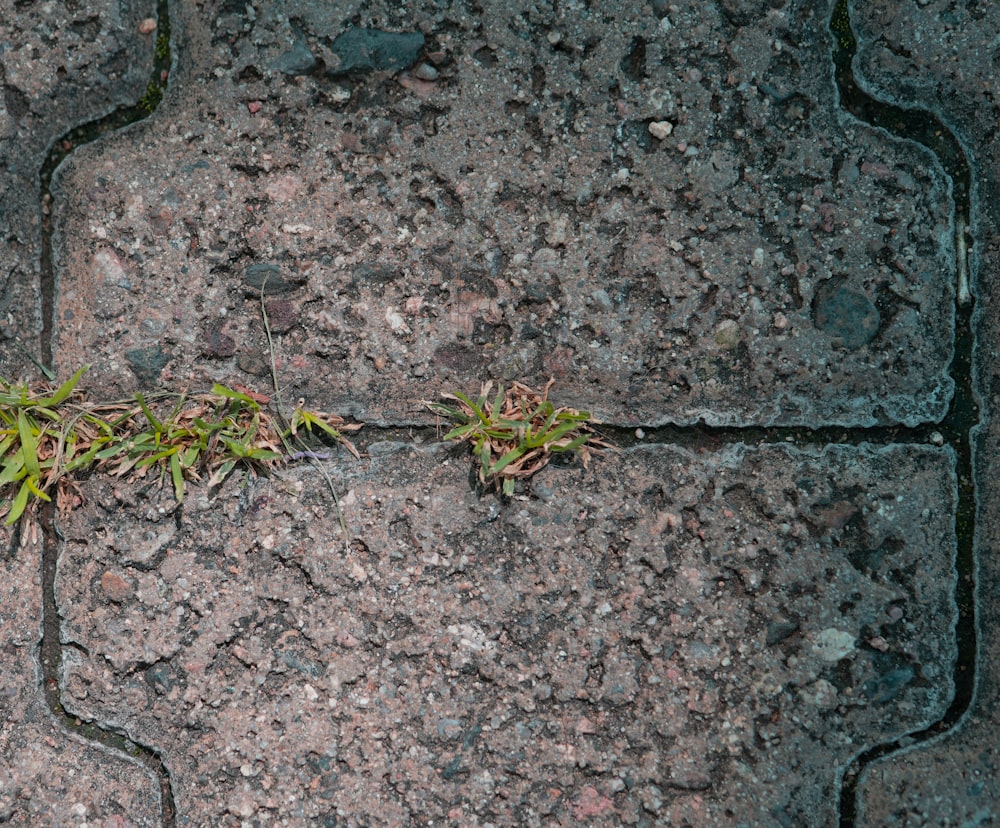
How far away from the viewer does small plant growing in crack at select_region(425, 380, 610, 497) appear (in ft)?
5.04

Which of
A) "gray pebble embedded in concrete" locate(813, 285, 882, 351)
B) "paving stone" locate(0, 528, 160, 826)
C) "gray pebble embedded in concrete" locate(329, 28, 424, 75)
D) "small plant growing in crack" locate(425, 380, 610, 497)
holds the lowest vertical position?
"paving stone" locate(0, 528, 160, 826)

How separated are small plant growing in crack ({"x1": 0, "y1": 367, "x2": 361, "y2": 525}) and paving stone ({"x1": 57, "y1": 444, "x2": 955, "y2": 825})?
0.16 ft

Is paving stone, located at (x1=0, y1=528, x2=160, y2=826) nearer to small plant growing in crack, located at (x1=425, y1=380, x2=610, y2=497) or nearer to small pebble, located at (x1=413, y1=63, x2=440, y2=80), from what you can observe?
small plant growing in crack, located at (x1=425, y1=380, x2=610, y2=497)

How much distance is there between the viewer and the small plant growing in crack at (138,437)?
1.54 m

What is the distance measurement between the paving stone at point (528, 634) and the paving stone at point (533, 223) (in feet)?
0.54

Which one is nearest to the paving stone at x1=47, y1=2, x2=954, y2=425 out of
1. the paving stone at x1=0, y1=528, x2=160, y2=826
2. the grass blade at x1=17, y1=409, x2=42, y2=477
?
the grass blade at x1=17, y1=409, x2=42, y2=477

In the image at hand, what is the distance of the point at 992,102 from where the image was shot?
1.56 metres

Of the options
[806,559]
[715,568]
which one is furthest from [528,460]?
[806,559]

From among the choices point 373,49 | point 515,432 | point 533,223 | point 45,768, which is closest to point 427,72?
point 373,49

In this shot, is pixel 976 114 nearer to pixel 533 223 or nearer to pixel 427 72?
pixel 533 223

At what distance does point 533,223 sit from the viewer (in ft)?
5.15

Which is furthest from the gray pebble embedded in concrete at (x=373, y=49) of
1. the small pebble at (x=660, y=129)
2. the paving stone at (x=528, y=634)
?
the paving stone at (x=528, y=634)

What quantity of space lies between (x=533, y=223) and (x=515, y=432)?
377 millimetres

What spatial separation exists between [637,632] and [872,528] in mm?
449
